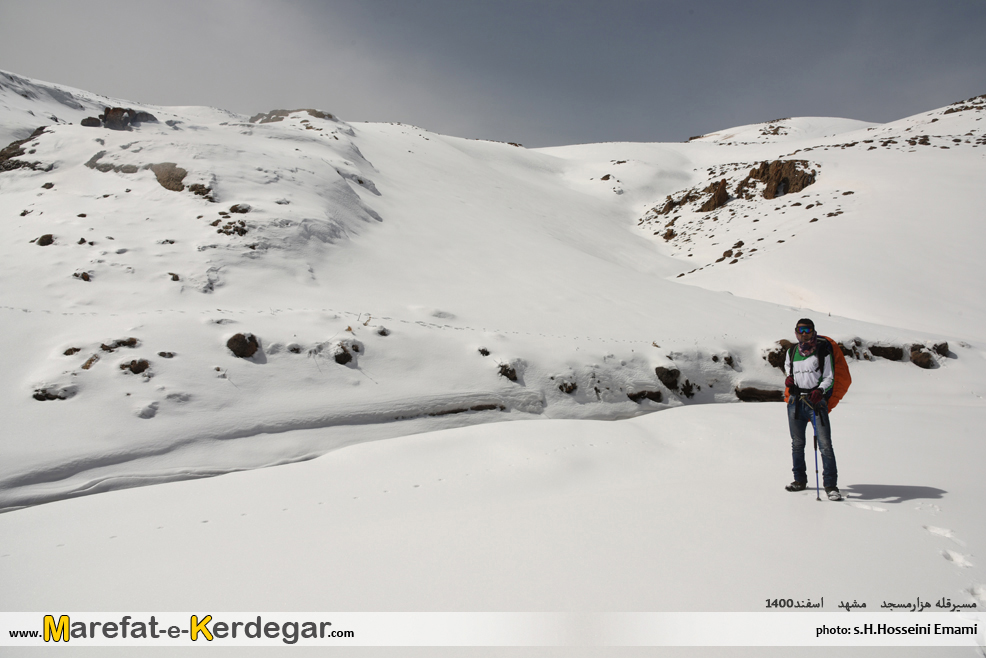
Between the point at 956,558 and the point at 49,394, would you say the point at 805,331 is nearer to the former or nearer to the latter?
the point at 956,558

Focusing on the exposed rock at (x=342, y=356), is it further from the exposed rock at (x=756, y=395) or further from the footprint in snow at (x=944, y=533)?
the exposed rock at (x=756, y=395)

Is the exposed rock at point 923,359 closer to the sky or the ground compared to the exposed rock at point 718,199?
closer to the ground

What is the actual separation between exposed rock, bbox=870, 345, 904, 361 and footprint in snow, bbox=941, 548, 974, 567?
6.93 metres

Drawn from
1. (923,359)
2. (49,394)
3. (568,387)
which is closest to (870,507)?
(568,387)

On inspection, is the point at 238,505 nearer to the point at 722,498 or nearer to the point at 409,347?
the point at 409,347

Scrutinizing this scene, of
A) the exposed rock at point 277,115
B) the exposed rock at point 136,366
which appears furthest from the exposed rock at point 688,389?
the exposed rock at point 277,115

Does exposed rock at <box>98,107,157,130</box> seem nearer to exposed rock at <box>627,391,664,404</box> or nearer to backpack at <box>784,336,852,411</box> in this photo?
exposed rock at <box>627,391,664,404</box>

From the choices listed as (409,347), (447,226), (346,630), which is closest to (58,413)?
(409,347)

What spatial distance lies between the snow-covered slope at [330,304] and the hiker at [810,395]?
8.43 ft

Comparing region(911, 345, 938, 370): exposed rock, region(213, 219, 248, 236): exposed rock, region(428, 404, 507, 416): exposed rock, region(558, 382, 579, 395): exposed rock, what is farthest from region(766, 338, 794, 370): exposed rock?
region(213, 219, 248, 236): exposed rock

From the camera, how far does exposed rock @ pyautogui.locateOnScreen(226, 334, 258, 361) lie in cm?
533

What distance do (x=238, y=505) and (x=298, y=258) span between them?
5828 mm

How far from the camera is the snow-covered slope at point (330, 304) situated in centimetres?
451

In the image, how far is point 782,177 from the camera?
21734 millimetres
